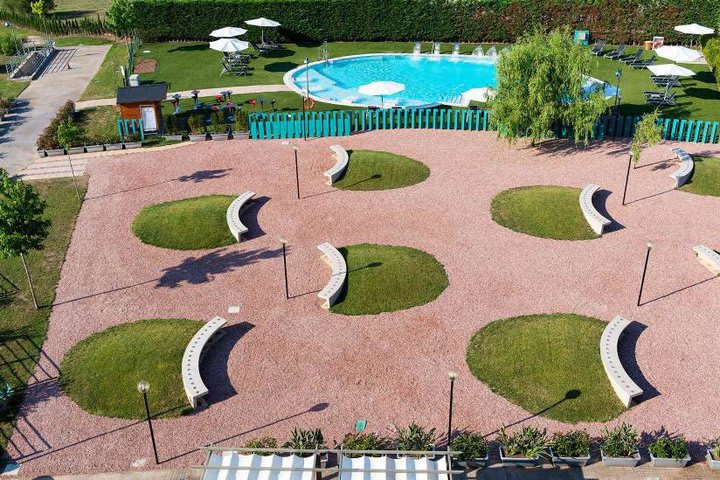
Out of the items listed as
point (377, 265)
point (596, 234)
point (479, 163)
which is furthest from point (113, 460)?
point (479, 163)

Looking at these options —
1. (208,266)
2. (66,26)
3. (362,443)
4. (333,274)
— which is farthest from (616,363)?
(66,26)

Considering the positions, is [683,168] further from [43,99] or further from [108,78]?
[43,99]

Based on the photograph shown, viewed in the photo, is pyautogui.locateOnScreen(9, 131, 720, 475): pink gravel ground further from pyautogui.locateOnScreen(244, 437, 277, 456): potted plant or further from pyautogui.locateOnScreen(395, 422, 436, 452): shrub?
pyautogui.locateOnScreen(395, 422, 436, 452): shrub

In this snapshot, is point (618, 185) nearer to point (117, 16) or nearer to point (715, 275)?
point (715, 275)

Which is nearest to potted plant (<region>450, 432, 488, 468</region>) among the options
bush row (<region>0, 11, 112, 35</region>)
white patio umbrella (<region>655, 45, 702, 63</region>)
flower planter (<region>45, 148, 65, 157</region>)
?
flower planter (<region>45, 148, 65, 157</region>)

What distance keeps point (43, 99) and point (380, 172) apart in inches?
1063

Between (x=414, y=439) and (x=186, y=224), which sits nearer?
(x=414, y=439)

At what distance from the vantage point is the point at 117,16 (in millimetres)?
56156

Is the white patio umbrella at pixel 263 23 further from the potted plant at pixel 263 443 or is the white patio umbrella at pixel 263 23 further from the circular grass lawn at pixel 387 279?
the potted plant at pixel 263 443

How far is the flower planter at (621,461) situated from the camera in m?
19.2

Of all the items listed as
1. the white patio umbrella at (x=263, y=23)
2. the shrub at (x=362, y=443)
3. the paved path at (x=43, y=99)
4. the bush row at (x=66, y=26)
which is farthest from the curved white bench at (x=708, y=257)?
the bush row at (x=66, y=26)

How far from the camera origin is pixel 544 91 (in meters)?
36.0

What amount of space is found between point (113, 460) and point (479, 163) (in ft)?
79.0

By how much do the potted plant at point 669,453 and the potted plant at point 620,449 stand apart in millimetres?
462
